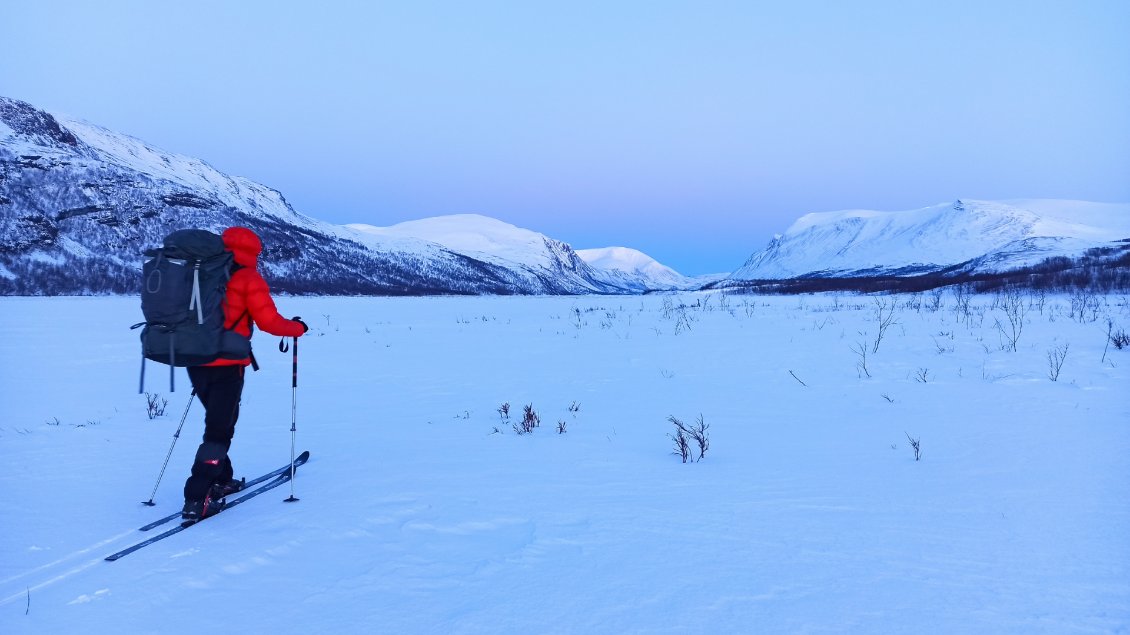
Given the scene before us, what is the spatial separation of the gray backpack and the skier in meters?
0.12

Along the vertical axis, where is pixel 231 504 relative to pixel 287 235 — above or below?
below

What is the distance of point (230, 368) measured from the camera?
14.0ft

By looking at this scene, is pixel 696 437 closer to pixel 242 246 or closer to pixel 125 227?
pixel 242 246

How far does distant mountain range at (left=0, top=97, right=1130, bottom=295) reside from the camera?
265 feet

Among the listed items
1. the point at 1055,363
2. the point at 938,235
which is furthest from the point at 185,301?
the point at 938,235

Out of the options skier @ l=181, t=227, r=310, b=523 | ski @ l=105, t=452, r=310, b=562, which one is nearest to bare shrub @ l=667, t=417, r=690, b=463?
skier @ l=181, t=227, r=310, b=523

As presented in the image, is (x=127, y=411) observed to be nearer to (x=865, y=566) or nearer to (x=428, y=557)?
(x=428, y=557)

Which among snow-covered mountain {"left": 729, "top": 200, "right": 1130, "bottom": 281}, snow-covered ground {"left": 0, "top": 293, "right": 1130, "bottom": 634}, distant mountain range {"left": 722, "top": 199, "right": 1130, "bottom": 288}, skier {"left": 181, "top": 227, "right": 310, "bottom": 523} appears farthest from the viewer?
snow-covered mountain {"left": 729, "top": 200, "right": 1130, "bottom": 281}

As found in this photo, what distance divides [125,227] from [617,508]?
121063 mm

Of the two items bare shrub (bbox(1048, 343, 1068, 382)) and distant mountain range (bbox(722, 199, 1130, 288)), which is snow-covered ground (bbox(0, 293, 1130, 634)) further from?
distant mountain range (bbox(722, 199, 1130, 288))

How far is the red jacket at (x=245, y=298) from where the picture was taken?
411 cm

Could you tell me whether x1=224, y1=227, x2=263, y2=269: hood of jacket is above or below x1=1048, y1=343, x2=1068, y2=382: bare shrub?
above

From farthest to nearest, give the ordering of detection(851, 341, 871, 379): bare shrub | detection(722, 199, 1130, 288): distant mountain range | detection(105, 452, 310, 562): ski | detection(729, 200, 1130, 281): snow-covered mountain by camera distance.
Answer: detection(729, 200, 1130, 281): snow-covered mountain
detection(722, 199, 1130, 288): distant mountain range
detection(851, 341, 871, 379): bare shrub
detection(105, 452, 310, 562): ski

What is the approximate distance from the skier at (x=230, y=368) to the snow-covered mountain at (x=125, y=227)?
8480 centimetres
